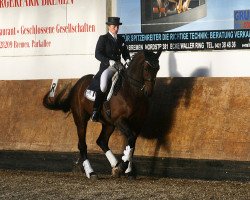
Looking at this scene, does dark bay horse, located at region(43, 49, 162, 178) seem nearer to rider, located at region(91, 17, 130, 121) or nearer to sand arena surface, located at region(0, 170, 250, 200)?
rider, located at region(91, 17, 130, 121)

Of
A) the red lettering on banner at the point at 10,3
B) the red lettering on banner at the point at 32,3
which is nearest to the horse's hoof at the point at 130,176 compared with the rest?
the red lettering on banner at the point at 32,3

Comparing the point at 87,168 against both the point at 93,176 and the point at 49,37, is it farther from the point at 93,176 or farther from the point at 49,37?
the point at 49,37

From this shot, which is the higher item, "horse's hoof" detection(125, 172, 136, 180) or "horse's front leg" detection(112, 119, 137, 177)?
"horse's front leg" detection(112, 119, 137, 177)

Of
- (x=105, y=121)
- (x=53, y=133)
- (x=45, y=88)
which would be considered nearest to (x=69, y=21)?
(x=45, y=88)

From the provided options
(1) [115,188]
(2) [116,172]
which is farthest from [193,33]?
(1) [115,188]

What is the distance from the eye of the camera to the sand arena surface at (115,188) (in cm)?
1288

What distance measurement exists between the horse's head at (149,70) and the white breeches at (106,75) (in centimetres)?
87

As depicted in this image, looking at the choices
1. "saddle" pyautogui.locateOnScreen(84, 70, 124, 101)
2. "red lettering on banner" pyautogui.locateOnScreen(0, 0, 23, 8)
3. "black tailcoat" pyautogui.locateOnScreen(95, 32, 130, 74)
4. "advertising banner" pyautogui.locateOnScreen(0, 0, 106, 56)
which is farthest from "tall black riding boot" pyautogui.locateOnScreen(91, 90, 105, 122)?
"red lettering on banner" pyautogui.locateOnScreen(0, 0, 23, 8)

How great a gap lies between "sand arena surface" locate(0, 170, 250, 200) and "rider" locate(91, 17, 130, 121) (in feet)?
4.82

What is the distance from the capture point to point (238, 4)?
17500 millimetres

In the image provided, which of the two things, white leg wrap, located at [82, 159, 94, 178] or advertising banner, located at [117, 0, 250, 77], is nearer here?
white leg wrap, located at [82, 159, 94, 178]

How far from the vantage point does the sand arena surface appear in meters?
12.9

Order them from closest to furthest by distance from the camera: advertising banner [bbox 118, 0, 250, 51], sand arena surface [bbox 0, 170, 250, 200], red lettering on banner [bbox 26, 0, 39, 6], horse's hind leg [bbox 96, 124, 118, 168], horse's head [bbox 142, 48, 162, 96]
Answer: sand arena surface [bbox 0, 170, 250, 200] < horse's head [bbox 142, 48, 162, 96] < horse's hind leg [bbox 96, 124, 118, 168] < advertising banner [bbox 118, 0, 250, 51] < red lettering on banner [bbox 26, 0, 39, 6]

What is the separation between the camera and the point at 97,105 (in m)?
15.5
